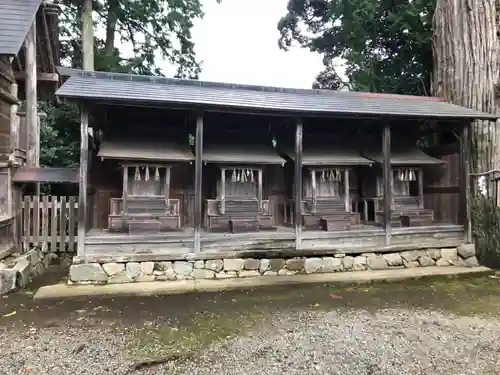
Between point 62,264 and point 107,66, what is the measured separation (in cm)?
837

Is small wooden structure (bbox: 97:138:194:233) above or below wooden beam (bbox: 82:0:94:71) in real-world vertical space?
below

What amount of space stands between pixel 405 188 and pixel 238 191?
4.04 meters

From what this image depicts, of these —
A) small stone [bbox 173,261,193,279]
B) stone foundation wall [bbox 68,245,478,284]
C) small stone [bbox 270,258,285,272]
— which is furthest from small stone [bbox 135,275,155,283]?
small stone [bbox 270,258,285,272]

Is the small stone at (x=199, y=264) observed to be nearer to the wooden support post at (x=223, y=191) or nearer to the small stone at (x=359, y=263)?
the wooden support post at (x=223, y=191)

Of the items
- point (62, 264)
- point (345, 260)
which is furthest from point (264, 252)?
point (62, 264)

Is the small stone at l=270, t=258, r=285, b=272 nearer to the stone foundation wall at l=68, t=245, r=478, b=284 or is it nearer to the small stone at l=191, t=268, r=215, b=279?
the stone foundation wall at l=68, t=245, r=478, b=284

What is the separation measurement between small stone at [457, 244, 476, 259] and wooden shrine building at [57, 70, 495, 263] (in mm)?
185

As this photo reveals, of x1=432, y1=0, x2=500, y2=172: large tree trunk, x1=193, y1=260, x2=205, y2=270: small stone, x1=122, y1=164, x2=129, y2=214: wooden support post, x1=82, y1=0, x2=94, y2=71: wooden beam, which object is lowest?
x1=193, y1=260, x2=205, y2=270: small stone

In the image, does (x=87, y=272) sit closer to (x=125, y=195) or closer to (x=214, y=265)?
(x=125, y=195)

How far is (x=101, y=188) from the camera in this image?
7547mm

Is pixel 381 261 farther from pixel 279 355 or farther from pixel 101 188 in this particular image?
pixel 101 188

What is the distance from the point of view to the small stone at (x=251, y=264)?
6.50 m

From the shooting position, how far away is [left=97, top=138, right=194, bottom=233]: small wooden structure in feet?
21.1

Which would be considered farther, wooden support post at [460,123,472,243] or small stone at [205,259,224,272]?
wooden support post at [460,123,472,243]
